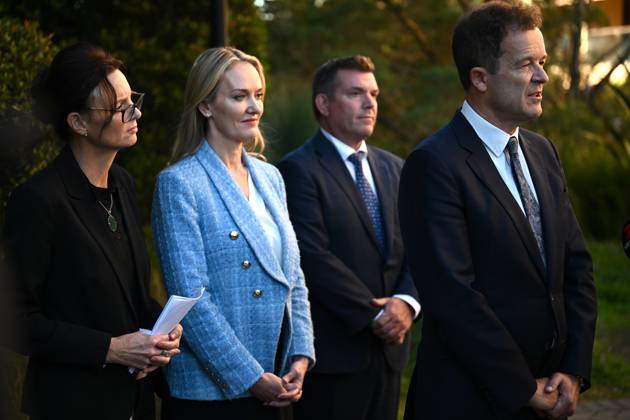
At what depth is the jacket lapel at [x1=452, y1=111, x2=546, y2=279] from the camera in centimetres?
358

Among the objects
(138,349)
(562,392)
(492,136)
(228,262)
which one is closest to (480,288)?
(562,392)

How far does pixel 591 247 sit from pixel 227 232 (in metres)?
8.53

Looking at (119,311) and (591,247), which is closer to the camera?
(119,311)

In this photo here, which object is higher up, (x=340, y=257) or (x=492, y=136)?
(x=492, y=136)

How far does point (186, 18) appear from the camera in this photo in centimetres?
738

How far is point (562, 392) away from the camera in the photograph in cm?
359

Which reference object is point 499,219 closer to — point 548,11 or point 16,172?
point 16,172

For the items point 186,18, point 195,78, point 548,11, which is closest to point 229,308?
point 195,78

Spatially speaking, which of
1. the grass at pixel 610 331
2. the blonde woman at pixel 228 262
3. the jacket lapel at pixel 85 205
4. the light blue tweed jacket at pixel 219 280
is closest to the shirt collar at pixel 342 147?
Answer: the blonde woman at pixel 228 262

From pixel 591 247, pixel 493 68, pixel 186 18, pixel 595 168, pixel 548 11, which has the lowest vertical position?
pixel 591 247

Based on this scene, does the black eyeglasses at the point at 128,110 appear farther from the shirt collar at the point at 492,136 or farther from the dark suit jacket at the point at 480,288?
the shirt collar at the point at 492,136

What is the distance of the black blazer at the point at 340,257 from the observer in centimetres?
509

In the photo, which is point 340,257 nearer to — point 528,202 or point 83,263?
point 528,202

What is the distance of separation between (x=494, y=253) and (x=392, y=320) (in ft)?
5.29
